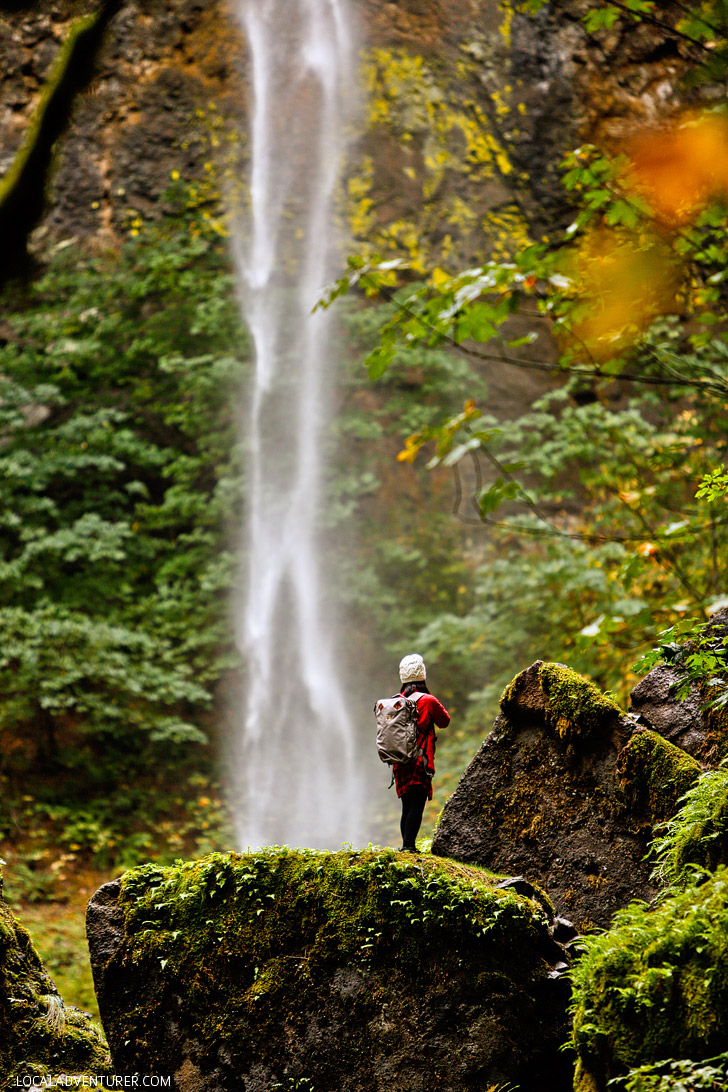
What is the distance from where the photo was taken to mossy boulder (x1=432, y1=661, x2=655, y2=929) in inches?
141

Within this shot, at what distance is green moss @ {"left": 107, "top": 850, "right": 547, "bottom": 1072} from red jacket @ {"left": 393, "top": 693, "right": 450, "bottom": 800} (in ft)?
1.47

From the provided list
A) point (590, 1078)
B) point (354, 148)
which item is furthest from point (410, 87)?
point (590, 1078)

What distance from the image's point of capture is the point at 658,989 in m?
2.27

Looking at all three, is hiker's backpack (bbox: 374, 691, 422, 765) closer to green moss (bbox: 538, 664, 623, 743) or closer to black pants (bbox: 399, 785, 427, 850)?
black pants (bbox: 399, 785, 427, 850)

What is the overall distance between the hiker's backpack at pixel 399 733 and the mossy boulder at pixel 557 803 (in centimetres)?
47

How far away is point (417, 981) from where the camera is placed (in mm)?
3070

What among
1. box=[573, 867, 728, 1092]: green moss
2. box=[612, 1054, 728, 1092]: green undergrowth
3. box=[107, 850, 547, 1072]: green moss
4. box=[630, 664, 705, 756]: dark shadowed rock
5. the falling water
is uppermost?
the falling water

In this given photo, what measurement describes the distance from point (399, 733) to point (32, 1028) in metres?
1.90

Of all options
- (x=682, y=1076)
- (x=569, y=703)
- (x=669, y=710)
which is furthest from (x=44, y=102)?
(x=682, y=1076)

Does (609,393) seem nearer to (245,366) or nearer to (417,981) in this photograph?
(245,366)

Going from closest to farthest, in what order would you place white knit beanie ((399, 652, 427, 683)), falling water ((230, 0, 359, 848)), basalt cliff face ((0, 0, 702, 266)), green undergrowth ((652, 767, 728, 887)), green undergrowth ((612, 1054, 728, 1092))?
green undergrowth ((612, 1054, 728, 1092)) < green undergrowth ((652, 767, 728, 887)) < white knit beanie ((399, 652, 427, 683)) < falling water ((230, 0, 359, 848)) < basalt cliff face ((0, 0, 702, 266))

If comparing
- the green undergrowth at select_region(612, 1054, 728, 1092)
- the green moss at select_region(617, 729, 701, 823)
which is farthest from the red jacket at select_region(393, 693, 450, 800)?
the green undergrowth at select_region(612, 1054, 728, 1092)

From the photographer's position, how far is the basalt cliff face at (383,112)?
14.2 metres

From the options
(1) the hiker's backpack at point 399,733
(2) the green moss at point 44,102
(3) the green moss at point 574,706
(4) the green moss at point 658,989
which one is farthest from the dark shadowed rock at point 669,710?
(2) the green moss at point 44,102
